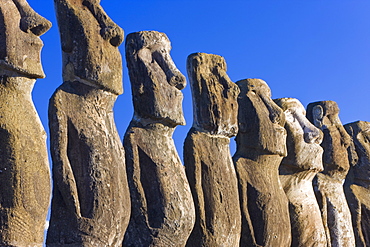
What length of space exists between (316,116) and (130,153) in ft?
17.1

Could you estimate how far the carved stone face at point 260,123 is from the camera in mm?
10883

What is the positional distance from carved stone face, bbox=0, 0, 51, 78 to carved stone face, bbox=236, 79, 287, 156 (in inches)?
151

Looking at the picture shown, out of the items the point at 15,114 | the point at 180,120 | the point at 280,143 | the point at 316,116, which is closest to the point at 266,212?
the point at 280,143

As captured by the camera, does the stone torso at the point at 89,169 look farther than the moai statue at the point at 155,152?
No

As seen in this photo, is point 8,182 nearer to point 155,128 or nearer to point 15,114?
point 15,114

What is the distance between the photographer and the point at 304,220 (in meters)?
11.5

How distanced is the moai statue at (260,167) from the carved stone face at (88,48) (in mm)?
2807

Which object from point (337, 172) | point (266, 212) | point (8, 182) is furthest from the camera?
point (337, 172)

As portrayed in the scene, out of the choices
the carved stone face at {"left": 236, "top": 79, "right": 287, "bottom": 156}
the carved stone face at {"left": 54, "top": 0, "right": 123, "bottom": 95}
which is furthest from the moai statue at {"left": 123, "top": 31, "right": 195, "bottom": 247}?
the carved stone face at {"left": 236, "top": 79, "right": 287, "bottom": 156}

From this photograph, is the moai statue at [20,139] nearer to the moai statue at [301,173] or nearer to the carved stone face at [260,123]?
the carved stone face at [260,123]

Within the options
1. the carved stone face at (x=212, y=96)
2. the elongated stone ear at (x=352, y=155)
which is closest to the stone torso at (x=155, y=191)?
the carved stone face at (x=212, y=96)

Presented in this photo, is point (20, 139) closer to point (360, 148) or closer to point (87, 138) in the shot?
point (87, 138)

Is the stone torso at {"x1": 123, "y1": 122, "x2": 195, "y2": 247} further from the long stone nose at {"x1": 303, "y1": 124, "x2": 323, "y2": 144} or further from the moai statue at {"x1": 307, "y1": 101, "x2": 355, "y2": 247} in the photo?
the moai statue at {"x1": 307, "y1": 101, "x2": 355, "y2": 247}

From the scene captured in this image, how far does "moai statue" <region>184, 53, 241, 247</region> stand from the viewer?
378 inches
